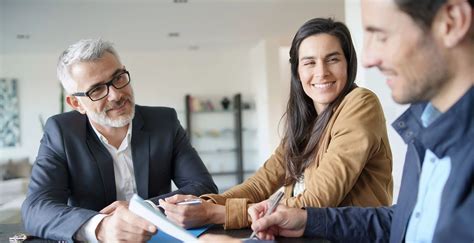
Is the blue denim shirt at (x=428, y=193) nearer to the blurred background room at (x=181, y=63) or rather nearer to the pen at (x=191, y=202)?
the pen at (x=191, y=202)

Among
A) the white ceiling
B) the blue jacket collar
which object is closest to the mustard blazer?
the blue jacket collar

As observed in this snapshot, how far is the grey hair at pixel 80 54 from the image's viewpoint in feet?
4.39

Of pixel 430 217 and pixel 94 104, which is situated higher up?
pixel 94 104

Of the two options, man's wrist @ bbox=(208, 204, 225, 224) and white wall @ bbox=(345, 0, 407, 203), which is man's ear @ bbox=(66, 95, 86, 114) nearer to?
man's wrist @ bbox=(208, 204, 225, 224)

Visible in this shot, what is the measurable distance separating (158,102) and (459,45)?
650 centimetres

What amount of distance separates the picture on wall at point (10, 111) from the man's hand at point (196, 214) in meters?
6.45

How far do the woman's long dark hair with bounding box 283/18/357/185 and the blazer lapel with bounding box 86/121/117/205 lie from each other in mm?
623

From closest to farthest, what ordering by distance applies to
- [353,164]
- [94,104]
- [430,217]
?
[430,217], [353,164], [94,104]

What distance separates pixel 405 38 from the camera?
67 centimetres

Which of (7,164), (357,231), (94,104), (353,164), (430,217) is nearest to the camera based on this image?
(430,217)

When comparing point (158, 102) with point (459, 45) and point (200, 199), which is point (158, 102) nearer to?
point (200, 199)

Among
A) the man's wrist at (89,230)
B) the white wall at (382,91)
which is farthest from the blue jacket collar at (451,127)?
the white wall at (382,91)

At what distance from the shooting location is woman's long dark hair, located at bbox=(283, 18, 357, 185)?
1.30 meters

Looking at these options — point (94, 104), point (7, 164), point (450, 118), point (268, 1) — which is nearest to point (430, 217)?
point (450, 118)
